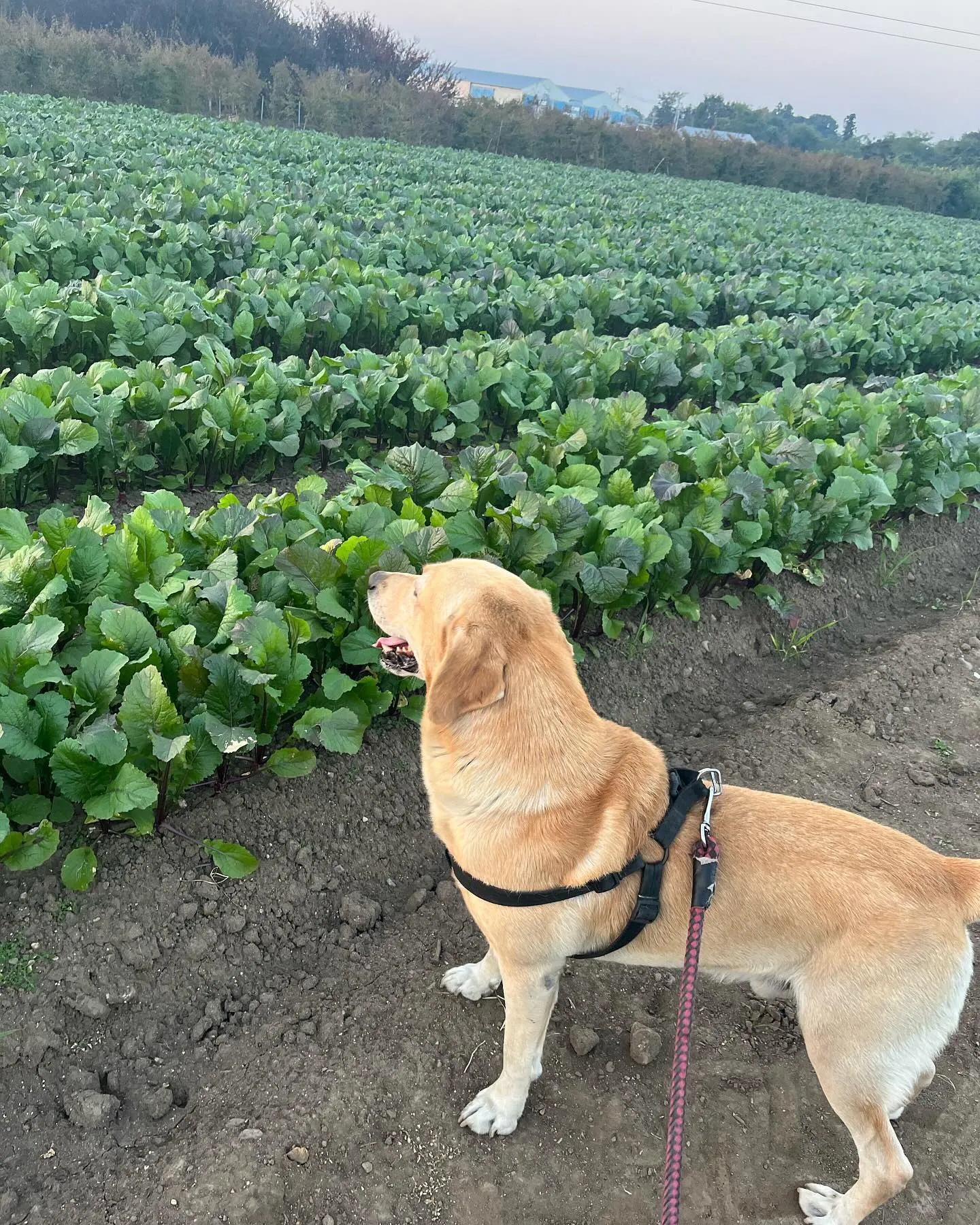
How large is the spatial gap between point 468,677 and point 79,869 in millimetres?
1883

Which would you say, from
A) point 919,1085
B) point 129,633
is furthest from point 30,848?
point 919,1085

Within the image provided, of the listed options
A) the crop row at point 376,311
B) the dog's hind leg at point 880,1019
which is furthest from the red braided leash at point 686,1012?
the crop row at point 376,311

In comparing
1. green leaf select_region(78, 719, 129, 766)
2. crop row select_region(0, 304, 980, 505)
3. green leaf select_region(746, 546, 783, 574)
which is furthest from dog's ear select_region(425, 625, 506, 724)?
crop row select_region(0, 304, 980, 505)

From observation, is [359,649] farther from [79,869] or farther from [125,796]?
[79,869]

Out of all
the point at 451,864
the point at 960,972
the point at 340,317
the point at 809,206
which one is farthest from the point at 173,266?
the point at 809,206

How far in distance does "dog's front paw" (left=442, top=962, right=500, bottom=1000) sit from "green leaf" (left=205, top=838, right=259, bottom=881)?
0.93m

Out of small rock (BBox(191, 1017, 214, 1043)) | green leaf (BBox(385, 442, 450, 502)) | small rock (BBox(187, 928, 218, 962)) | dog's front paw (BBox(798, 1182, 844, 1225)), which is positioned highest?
green leaf (BBox(385, 442, 450, 502))

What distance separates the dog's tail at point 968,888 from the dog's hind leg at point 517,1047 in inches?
47.2

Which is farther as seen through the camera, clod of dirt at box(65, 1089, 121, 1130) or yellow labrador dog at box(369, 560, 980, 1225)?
clod of dirt at box(65, 1089, 121, 1130)

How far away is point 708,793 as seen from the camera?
2426 millimetres

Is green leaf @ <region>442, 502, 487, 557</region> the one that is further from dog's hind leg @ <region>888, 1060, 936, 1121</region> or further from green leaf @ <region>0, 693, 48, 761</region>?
dog's hind leg @ <region>888, 1060, 936, 1121</region>

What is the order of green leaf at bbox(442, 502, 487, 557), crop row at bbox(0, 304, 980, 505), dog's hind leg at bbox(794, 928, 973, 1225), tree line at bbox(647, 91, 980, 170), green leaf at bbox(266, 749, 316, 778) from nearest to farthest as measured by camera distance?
1. dog's hind leg at bbox(794, 928, 973, 1225)
2. green leaf at bbox(266, 749, 316, 778)
3. green leaf at bbox(442, 502, 487, 557)
4. crop row at bbox(0, 304, 980, 505)
5. tree line at bbox(647, 91, 980, 170)

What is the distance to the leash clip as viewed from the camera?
2.33m

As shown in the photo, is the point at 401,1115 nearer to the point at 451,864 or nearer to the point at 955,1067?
the point at 451,864
